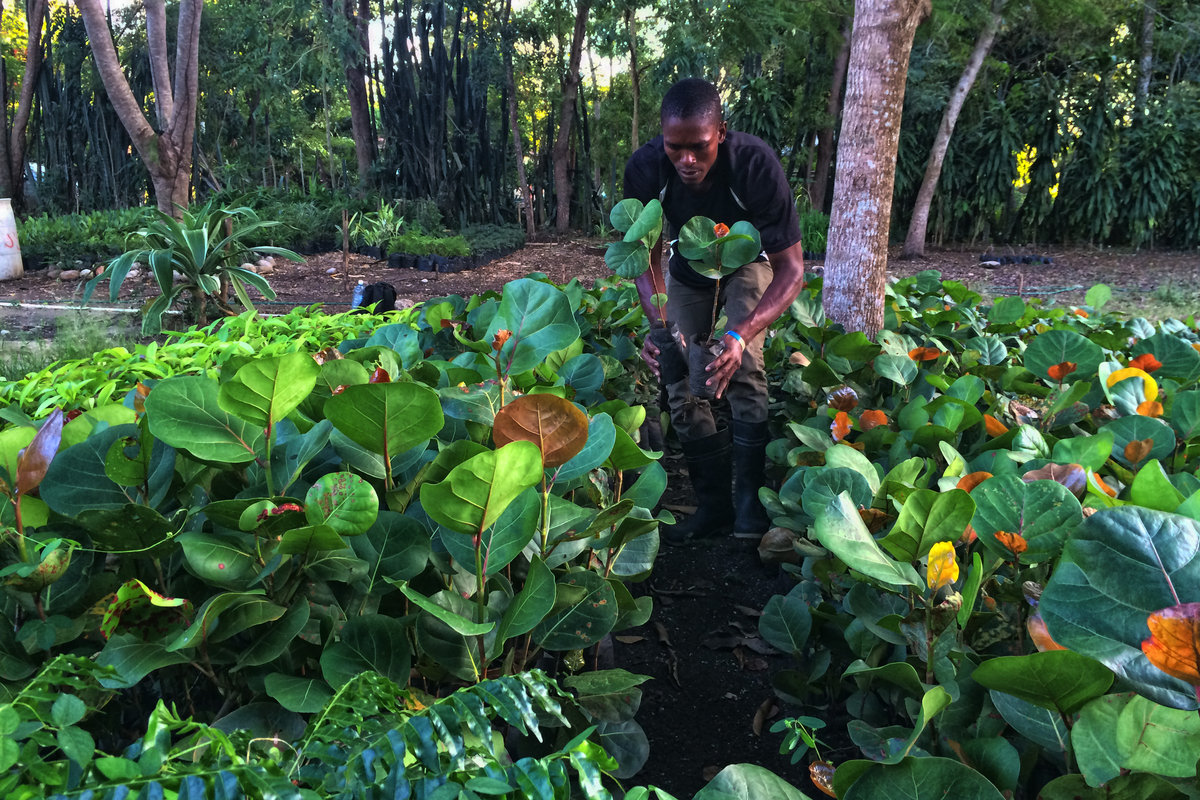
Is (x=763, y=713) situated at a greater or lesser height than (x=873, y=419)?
lesser

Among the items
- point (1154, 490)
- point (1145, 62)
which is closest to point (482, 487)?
point (1154, 490)

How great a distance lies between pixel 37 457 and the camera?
2.81 ft

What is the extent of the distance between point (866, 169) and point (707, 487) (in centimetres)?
152

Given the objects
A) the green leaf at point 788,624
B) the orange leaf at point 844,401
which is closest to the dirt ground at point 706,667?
the green leaf at point 788,624

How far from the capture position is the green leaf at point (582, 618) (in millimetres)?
1005

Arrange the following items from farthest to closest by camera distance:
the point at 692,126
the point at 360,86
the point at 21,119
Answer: the point at 360,86
the point at 21,119
the point at 692,126

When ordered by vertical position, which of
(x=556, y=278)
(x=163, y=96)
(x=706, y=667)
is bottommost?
(x=706, y=667)

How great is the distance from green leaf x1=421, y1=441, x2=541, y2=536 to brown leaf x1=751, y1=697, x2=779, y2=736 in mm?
1295

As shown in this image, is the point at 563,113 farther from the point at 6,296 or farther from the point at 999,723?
the point at 999,723

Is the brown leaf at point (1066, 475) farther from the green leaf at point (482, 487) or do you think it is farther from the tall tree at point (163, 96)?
the tall tree at point (163, 96)

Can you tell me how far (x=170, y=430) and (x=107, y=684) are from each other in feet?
0.96

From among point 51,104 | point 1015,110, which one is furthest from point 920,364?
point 51,104

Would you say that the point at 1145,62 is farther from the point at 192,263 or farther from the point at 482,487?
the point at 482,487

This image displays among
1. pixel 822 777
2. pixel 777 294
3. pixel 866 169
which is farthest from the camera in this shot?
pixel 866 169
